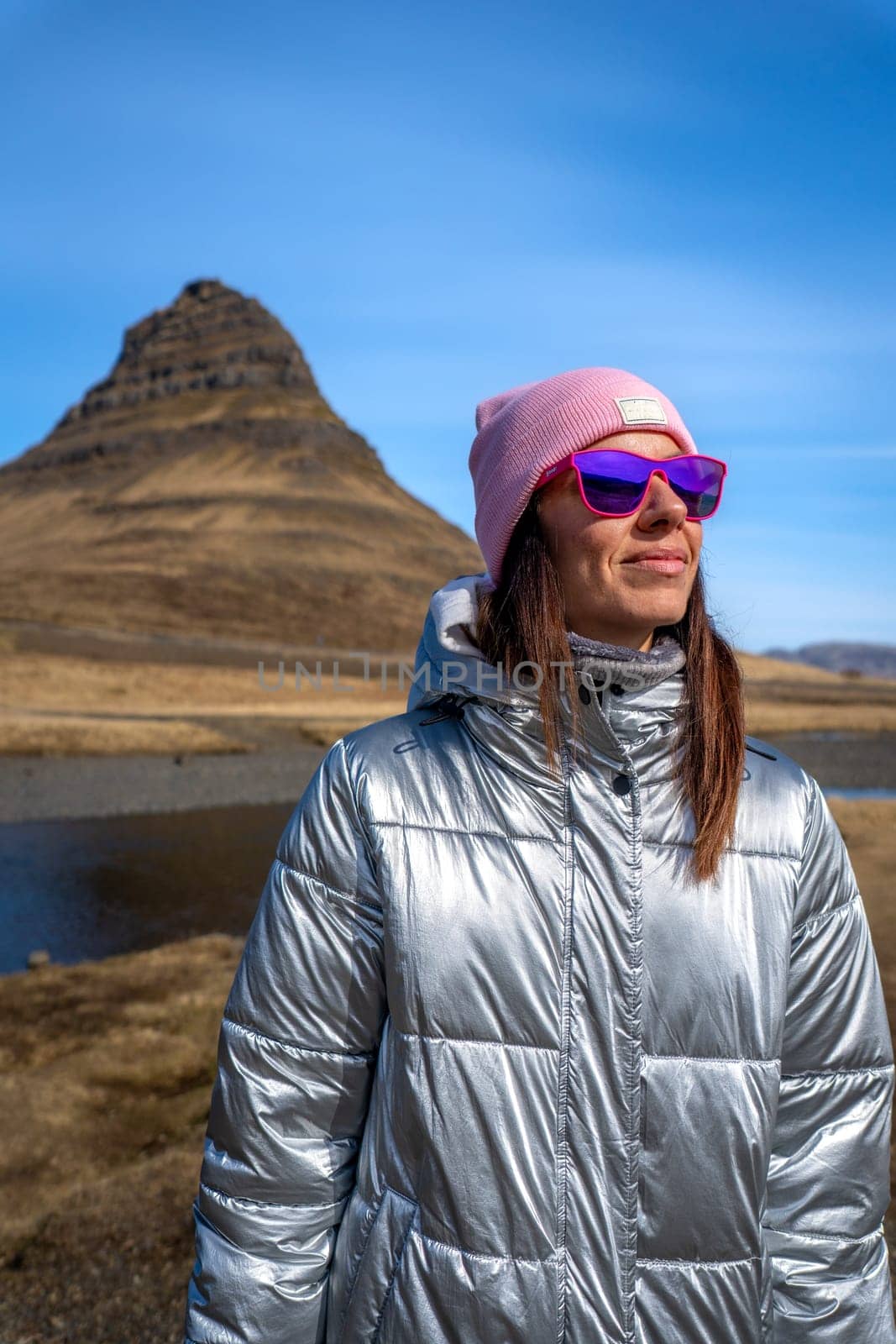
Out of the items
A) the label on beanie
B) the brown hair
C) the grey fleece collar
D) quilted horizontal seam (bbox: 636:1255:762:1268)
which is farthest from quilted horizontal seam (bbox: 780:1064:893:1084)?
the label on beanie

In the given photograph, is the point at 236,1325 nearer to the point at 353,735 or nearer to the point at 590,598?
the point at 353,735

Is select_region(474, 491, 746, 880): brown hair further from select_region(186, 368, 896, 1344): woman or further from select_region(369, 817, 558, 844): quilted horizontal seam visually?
select_region(369, 817, 558, 844): quilted horizontal seam

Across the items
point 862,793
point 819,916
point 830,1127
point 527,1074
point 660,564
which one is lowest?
point 862,793

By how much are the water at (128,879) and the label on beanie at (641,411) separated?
25.4 feet

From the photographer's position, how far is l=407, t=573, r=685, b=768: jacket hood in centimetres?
162

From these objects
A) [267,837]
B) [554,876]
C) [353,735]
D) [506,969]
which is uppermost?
[353,735]

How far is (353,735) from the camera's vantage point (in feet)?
5.59

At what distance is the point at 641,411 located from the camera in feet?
5.68

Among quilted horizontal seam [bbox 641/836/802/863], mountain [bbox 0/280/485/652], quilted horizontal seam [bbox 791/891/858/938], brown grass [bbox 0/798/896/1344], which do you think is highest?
mountain [bbox 0/280/485/652]

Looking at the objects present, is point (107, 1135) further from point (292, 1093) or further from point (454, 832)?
point (454, 832)

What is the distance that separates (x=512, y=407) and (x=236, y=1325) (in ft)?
5.31

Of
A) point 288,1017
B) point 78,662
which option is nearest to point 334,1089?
point 288,1017

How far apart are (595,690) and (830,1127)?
0.84 metres

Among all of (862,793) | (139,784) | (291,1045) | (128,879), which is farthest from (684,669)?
(862,793)
